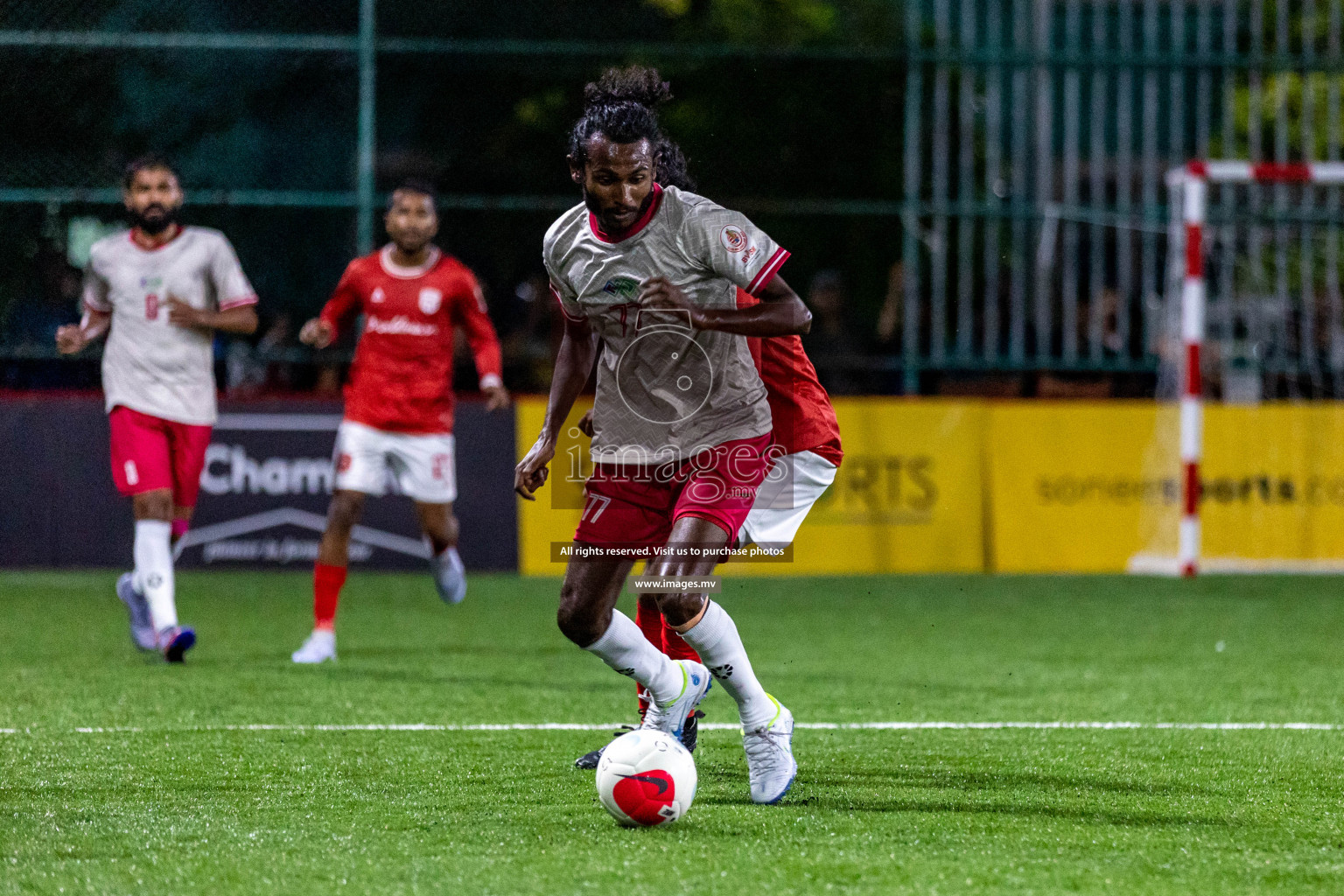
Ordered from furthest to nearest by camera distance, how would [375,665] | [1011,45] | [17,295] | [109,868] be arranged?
[1011,45] < [17,295] < [375,665] < [109,868]

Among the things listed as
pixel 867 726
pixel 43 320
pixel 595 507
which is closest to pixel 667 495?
pixel 595 507

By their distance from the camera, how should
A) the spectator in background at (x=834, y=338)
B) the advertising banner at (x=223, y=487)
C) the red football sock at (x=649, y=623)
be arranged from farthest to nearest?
the spectator in background at (x=834, y=338), the advertising banner at (x=223, y=487), the red football sock at (x=649, y=623)

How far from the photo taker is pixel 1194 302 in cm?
1159

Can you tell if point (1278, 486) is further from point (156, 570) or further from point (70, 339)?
point (70, 339)

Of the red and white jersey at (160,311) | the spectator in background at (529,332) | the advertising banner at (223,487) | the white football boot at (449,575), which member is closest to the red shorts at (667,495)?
the red and white jersey at (160,311)

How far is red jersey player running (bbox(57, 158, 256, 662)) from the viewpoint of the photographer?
26.8 feet

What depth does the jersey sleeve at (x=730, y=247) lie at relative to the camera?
4758 mm

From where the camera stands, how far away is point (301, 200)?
12844 mm

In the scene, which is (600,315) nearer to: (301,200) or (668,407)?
(668,407)

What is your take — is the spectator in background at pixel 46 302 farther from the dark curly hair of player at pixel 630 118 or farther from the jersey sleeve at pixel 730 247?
the jersey sleeve at pixel 730 247

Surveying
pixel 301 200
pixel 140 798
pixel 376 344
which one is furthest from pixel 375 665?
pixel 301 200

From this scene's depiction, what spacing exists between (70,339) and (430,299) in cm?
163

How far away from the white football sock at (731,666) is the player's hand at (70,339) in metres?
4.15

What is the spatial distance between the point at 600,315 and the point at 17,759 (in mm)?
2184
